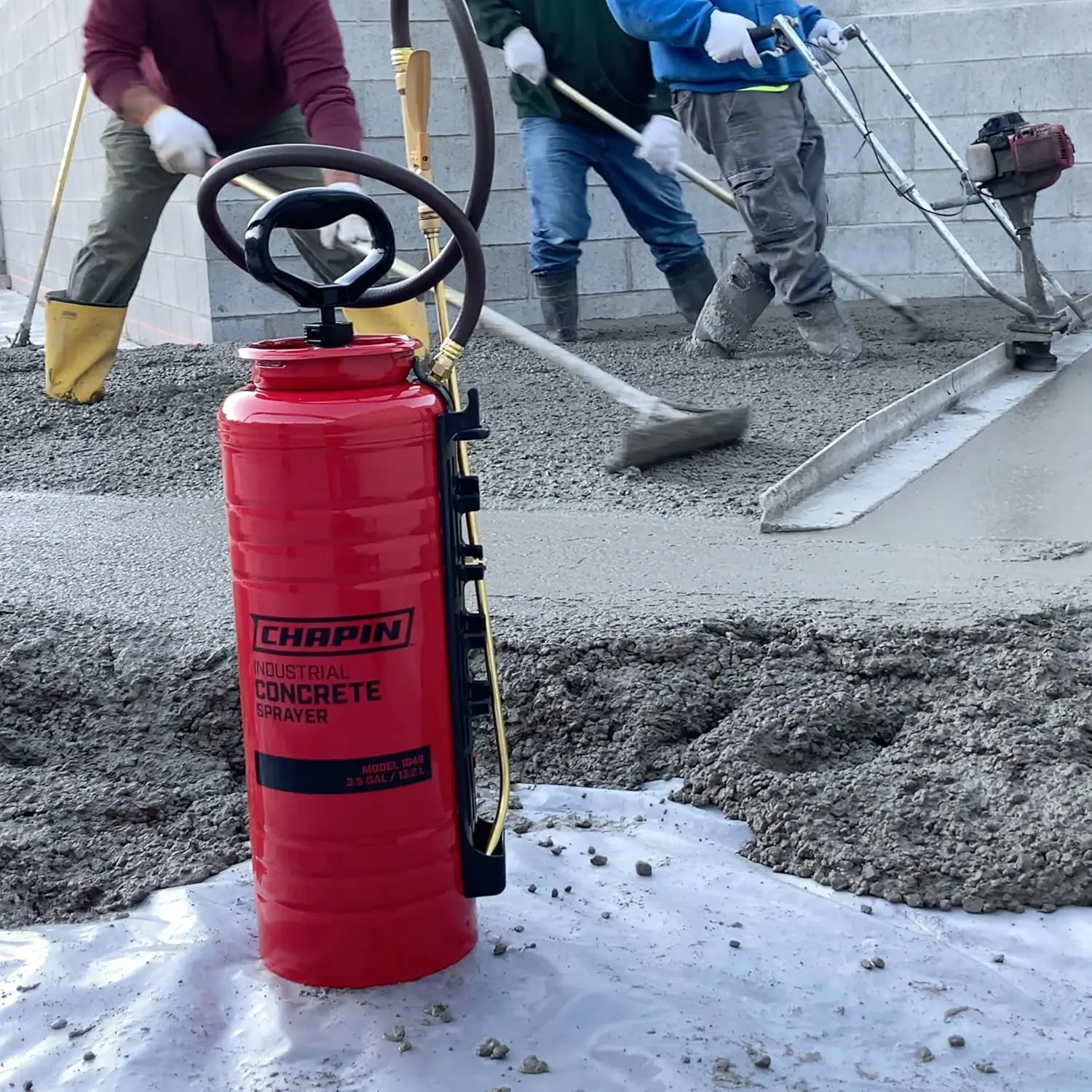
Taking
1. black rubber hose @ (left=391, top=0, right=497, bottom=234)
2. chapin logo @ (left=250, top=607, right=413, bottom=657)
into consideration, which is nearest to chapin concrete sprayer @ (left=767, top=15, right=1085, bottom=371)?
black rubber hose @ (left=391, top=0, right=497, bottom=234)

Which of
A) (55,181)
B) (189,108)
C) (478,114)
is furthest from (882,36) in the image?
(478,114)

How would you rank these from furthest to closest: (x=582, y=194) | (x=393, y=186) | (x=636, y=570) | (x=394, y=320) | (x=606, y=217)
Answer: (x=606, y=217)
(x=582, y=194)
(x=394, y=320)
(x=636, y=570)
(x=393, y=186)

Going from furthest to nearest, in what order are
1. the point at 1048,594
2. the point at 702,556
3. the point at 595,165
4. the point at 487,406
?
the point at 595,165 < the point at 487,406 < the point at 702,556 < the point at 1048,594

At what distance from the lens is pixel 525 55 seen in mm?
5832

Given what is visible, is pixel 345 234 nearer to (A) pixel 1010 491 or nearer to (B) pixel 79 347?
(B) pixel 79 347

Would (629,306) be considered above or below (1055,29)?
below

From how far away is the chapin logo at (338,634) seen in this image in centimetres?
161

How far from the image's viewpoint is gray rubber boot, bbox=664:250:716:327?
6434mm

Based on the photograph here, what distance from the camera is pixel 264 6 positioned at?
4.43 metres

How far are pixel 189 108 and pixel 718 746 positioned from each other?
11.0 ft

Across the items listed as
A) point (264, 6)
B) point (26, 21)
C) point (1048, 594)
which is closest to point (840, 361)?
point (264, 6)

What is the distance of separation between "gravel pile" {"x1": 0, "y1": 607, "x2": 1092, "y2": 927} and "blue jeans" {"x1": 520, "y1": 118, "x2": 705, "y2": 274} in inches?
157

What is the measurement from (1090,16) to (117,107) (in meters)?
5.20

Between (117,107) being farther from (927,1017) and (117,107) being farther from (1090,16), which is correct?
(1090,16)
